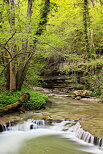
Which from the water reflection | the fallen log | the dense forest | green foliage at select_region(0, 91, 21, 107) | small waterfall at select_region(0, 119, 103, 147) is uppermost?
the dense forest

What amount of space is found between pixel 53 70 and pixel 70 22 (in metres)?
6.60

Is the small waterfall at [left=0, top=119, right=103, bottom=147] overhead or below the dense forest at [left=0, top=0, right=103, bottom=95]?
below

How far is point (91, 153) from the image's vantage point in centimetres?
448

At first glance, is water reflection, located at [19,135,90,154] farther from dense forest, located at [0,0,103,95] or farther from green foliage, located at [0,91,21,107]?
dense forest, located at [0,0,103,95]

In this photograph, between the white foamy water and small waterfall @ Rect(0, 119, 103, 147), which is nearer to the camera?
the white foamy water

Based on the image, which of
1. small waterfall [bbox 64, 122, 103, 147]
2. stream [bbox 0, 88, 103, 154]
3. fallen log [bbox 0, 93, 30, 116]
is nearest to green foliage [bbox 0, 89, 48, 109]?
fallen log [bbox 0, 93, 30, 116]

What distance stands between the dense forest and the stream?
2852 millimetres

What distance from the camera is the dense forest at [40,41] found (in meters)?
6.88

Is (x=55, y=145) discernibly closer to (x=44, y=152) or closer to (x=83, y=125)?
(x=44, y=152)

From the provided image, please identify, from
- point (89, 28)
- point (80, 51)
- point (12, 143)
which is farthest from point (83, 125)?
point (80, 51)

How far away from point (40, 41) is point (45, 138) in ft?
13.9

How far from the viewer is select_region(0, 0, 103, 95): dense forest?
6.88 meters

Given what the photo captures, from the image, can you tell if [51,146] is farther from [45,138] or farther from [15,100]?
[15,100]

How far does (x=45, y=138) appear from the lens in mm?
5789
